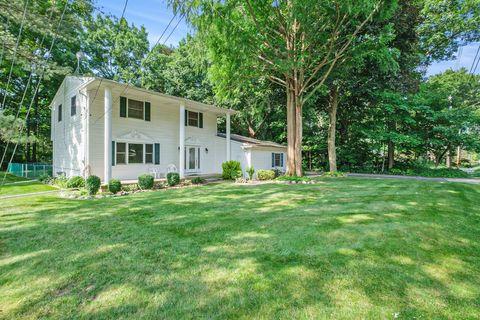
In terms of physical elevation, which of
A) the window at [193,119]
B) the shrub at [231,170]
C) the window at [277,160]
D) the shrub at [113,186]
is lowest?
the shrub at [113,186]

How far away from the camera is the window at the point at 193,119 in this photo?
48.3 ft

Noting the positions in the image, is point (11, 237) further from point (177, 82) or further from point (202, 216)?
point (177, 82)

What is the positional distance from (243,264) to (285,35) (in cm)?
1251

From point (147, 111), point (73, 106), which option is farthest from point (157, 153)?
point (73, 106)

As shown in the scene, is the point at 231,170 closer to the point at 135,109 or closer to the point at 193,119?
the point at 193,119

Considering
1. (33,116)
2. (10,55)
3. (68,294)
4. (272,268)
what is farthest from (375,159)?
(33,116)

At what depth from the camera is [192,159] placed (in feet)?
48.9

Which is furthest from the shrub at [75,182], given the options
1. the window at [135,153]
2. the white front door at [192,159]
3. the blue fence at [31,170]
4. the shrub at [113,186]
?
the blue fence at [31,170]

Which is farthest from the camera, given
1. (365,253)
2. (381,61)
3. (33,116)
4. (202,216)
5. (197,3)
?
(33,116)

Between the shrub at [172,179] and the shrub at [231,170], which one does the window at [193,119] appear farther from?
the shrub at [172,179]

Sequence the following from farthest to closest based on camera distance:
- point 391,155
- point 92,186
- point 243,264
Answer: point 391,155, point 92,186, point 243,264

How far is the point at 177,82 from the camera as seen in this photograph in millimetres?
20312

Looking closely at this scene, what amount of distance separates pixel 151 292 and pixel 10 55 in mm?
13312

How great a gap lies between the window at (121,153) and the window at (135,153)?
22 cm
